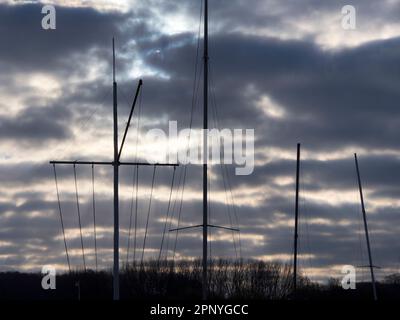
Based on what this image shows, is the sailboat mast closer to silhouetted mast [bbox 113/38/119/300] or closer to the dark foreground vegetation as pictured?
silhouetted mast [bbox 113/38/119/300]

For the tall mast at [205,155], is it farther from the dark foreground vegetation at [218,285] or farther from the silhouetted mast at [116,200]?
the dark foreground vegetation at [218,285]

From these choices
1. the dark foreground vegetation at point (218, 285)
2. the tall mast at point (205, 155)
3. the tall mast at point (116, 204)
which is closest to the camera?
the tall mast at point (116, 204)

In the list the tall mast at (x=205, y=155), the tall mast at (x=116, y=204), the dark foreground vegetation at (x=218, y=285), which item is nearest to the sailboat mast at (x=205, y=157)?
the tall mast at (x=205, y=155)

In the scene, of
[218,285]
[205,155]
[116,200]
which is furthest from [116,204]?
[218,285]

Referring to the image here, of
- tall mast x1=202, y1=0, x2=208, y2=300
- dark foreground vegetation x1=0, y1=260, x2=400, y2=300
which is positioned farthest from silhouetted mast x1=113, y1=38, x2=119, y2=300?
dark foreground vegetation x1=0, y1=260, x2=400, y2=300

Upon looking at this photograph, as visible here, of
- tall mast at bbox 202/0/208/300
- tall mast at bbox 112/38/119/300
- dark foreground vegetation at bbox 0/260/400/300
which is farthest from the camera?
dark foreground vegetation at bbox 0/260/400/300

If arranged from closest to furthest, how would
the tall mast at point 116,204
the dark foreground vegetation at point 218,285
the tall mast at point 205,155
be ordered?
the tall mast at point 116,204 → the tall mast at point 205,155 → the dark foreground vegetation at point 218,285

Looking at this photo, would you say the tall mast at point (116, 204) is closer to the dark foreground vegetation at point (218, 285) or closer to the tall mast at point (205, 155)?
the tall mast at point (205, 155)

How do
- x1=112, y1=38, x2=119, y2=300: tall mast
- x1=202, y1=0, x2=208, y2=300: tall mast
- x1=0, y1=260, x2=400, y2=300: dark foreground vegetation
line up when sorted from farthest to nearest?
1. x1=0, y1=260, x2=400, y2=300: dark foreground vegetation
2. x1=202, y1=0, x2=208, y2=300: tall mast
3. x1=112, y1=38, x2=119, y2=300: tall mast

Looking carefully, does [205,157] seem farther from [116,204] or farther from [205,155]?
[116,204]

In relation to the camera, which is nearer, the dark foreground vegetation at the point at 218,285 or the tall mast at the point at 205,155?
the tall mast at the point at 205,155

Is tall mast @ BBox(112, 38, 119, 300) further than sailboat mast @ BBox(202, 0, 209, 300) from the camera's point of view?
No
